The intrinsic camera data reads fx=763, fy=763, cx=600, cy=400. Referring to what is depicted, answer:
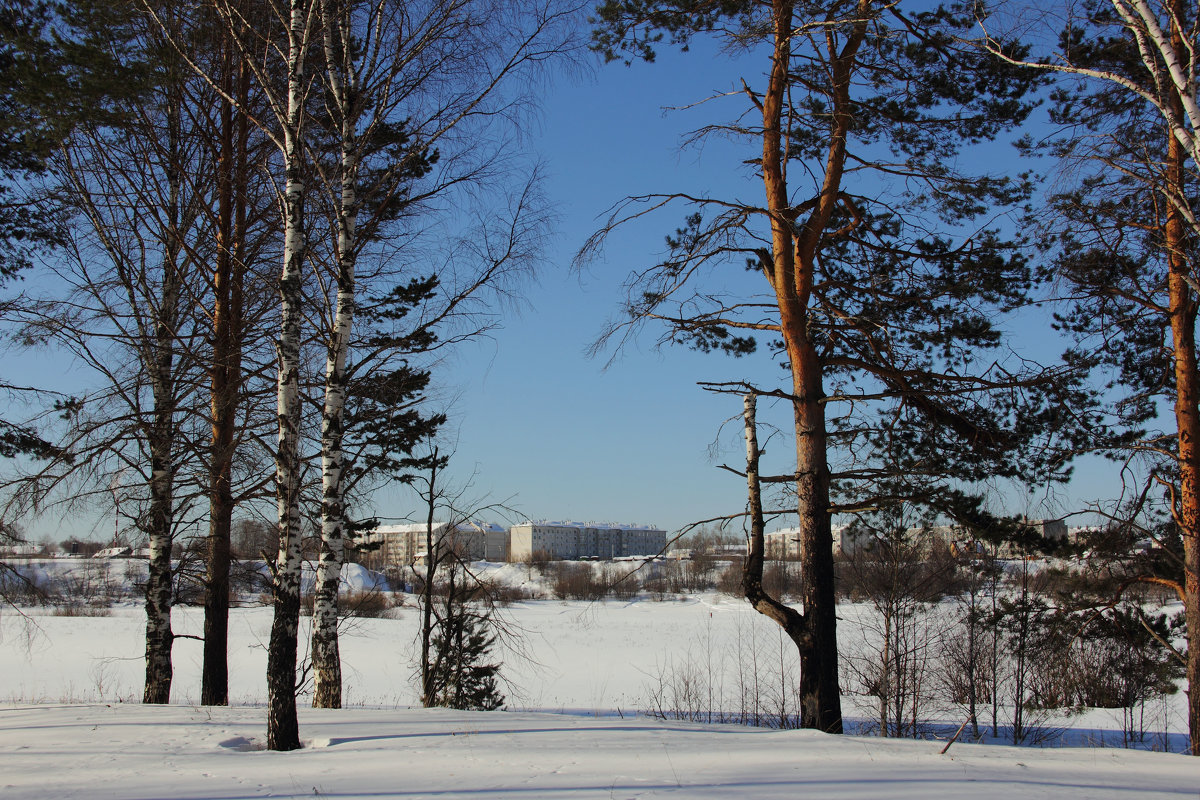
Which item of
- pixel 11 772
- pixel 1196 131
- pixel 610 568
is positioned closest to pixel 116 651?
pixel 11 772

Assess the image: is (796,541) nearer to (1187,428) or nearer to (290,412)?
(290,412)

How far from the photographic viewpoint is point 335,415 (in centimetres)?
687

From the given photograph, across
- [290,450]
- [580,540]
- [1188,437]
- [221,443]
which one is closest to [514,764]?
[290,450]

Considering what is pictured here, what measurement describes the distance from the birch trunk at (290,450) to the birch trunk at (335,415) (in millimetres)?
410

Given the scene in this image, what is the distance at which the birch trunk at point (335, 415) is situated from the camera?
6.82 metres

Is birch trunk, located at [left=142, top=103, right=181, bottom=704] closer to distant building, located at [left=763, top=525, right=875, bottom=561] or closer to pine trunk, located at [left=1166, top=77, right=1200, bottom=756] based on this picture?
distant building, located at [left=763, top=525, right=875, bottom=561]

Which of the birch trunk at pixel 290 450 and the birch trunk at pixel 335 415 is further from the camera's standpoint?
the birch trunk at pixel 335 415

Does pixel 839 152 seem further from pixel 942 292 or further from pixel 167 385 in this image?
pixel 167 385

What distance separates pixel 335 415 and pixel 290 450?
79 centimetres

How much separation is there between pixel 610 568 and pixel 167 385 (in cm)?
8121

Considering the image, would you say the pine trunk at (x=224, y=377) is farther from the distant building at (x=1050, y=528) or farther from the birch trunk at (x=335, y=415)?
the distant building at (x=1050, y=528)

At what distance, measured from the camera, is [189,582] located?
39.0 ft

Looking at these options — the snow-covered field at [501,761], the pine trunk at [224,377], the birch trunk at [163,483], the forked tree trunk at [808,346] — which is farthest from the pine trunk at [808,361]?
the birch trunk at [163,483]

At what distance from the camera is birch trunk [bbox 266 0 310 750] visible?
18.8 ft
